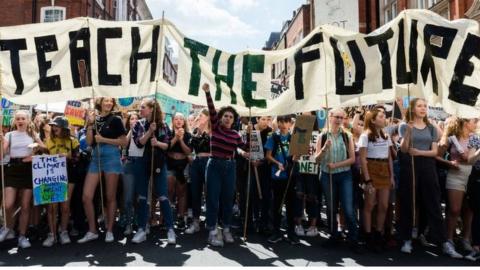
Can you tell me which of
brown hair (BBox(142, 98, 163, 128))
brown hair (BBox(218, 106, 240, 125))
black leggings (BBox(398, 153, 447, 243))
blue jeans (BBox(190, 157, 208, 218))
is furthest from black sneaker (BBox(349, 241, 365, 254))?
brown hair (BBox(142, 98, 163, 128))

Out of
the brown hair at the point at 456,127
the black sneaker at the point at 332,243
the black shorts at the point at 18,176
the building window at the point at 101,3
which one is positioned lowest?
the black sneaker at the point at 332,243

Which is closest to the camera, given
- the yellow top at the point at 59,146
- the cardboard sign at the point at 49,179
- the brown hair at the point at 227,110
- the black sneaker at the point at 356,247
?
the black sneaker at the point at 356,247

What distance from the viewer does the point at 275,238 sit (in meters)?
5.88

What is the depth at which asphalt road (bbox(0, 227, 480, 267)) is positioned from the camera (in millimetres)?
4820

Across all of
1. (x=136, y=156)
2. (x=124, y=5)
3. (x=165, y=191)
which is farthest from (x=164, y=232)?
(x=124, y=5)

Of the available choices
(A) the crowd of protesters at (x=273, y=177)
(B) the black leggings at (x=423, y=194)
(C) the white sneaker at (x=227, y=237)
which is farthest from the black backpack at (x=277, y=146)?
(B) the black leggings at (x=423, y=194)

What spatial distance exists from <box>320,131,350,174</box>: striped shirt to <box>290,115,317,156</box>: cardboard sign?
1.17ft

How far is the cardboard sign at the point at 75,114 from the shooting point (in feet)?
30.0

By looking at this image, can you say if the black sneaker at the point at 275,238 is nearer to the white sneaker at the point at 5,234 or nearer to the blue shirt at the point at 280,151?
the blue shirt at the point at 280,151

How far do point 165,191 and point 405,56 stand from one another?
12.3 feet

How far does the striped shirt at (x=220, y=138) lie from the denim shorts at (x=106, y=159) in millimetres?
1375

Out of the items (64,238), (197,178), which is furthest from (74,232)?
(197,178)

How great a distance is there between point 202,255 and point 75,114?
18.3ft

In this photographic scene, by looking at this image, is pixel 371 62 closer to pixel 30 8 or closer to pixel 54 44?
pixel 54 44
